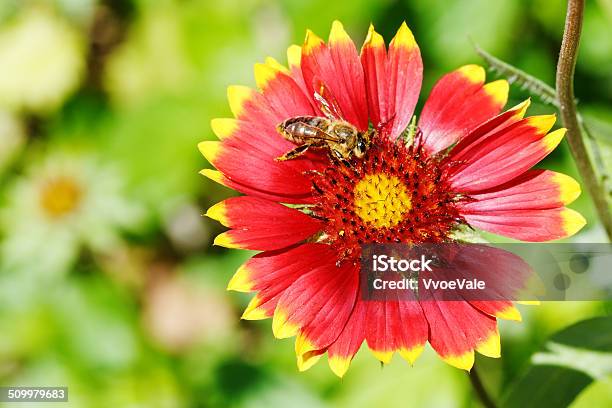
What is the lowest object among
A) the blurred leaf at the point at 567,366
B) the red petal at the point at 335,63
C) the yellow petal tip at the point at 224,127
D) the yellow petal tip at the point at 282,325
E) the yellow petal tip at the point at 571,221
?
the blurred leaf at the point at 567,366

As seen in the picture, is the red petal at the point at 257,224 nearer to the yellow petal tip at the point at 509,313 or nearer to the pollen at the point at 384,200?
the pollen at the point at 384,200

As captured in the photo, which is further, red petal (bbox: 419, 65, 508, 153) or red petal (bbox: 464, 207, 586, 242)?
red petal (bbox: 419, 65, 508, 153)

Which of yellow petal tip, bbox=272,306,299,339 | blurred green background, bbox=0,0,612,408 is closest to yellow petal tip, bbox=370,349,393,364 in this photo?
yellow petal tip, bbox=272,306,299,339

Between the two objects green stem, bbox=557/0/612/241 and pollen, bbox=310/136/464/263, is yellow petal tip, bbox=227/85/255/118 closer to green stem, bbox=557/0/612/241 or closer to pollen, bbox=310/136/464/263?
pollen, bbox=310/136/464/263

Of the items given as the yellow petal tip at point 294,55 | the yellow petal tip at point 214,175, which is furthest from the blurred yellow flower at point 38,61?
the yellow petal tip at point 214,175

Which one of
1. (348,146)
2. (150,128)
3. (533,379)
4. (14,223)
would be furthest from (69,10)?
(533,379)

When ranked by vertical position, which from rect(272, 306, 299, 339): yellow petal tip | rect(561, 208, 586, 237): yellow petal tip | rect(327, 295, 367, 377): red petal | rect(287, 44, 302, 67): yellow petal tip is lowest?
rect(327, 295, 367, 377): red petal

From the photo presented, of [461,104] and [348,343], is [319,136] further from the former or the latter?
[348,343]
